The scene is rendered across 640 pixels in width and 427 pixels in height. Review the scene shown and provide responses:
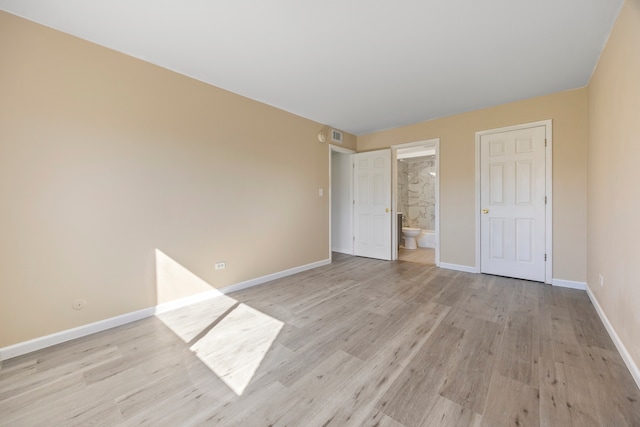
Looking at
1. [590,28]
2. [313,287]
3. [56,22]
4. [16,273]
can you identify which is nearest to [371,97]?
[590,28]

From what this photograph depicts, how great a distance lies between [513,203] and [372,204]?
217 cm

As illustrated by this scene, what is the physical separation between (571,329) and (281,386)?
2.47 m

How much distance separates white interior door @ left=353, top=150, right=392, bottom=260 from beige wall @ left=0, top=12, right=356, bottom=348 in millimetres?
2227

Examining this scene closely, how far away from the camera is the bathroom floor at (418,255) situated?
4.77 m

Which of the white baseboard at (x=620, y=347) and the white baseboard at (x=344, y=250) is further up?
the white baseboard at (x=344, y=250)

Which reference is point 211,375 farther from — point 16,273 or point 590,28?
point 590,28

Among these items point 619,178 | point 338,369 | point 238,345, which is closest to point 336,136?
point 619,178

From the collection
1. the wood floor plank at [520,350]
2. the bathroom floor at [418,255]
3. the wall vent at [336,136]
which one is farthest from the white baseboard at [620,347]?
the wall vent at [336,136]

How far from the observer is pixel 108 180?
225cm

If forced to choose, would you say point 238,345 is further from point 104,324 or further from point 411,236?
point 411,236

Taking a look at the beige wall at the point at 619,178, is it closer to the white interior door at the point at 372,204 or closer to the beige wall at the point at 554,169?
the beige wall at the point at 554,169

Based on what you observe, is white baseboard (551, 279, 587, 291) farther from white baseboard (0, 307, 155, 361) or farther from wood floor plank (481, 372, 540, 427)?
white baseboard (0, 307, 155, 361)

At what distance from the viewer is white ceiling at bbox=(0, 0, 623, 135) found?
5.94 ft

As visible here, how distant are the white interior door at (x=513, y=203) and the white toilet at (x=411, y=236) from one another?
2232 millimetres
